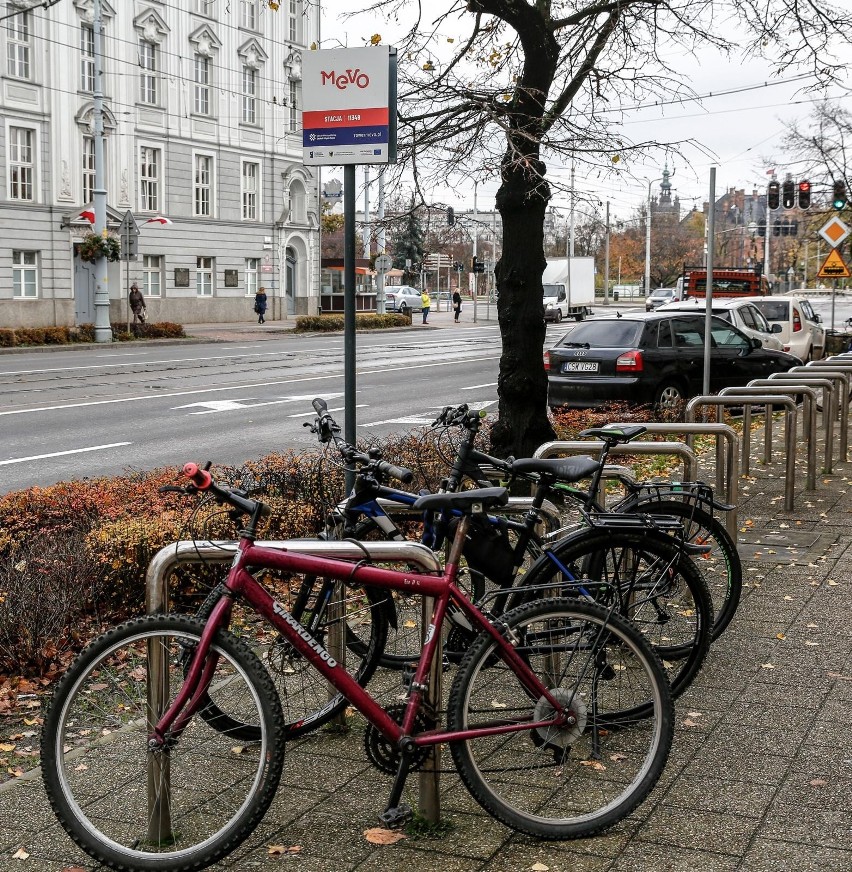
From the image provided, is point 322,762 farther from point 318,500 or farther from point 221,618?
point 318,500

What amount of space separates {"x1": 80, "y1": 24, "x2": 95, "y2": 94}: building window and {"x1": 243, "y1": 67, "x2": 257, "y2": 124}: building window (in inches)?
375

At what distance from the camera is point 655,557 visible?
467 centimetres

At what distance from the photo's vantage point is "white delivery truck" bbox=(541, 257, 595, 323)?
59750mm

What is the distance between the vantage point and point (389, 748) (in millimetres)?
3883

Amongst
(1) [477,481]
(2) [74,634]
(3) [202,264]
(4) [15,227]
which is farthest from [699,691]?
(3) [202,264]

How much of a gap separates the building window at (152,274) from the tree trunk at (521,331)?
3905 centimetres

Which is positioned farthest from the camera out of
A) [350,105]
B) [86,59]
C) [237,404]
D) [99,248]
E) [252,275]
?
[252,275]

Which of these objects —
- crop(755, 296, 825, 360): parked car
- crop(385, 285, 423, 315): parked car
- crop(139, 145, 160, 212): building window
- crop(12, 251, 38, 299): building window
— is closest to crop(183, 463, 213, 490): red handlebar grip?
crop(755, 296, 825, 360): parked car

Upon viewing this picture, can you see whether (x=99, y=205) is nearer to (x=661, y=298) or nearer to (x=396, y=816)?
(x=661, y=298)

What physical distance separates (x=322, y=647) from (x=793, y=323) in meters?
25.2

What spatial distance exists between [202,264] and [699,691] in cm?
4816

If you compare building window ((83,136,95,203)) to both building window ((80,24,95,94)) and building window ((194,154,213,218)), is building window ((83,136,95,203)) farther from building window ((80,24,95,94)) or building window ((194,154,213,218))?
building window ((194,154,213,218))

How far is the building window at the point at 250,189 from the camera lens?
2127 inches

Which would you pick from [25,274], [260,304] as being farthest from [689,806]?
[260,304]
